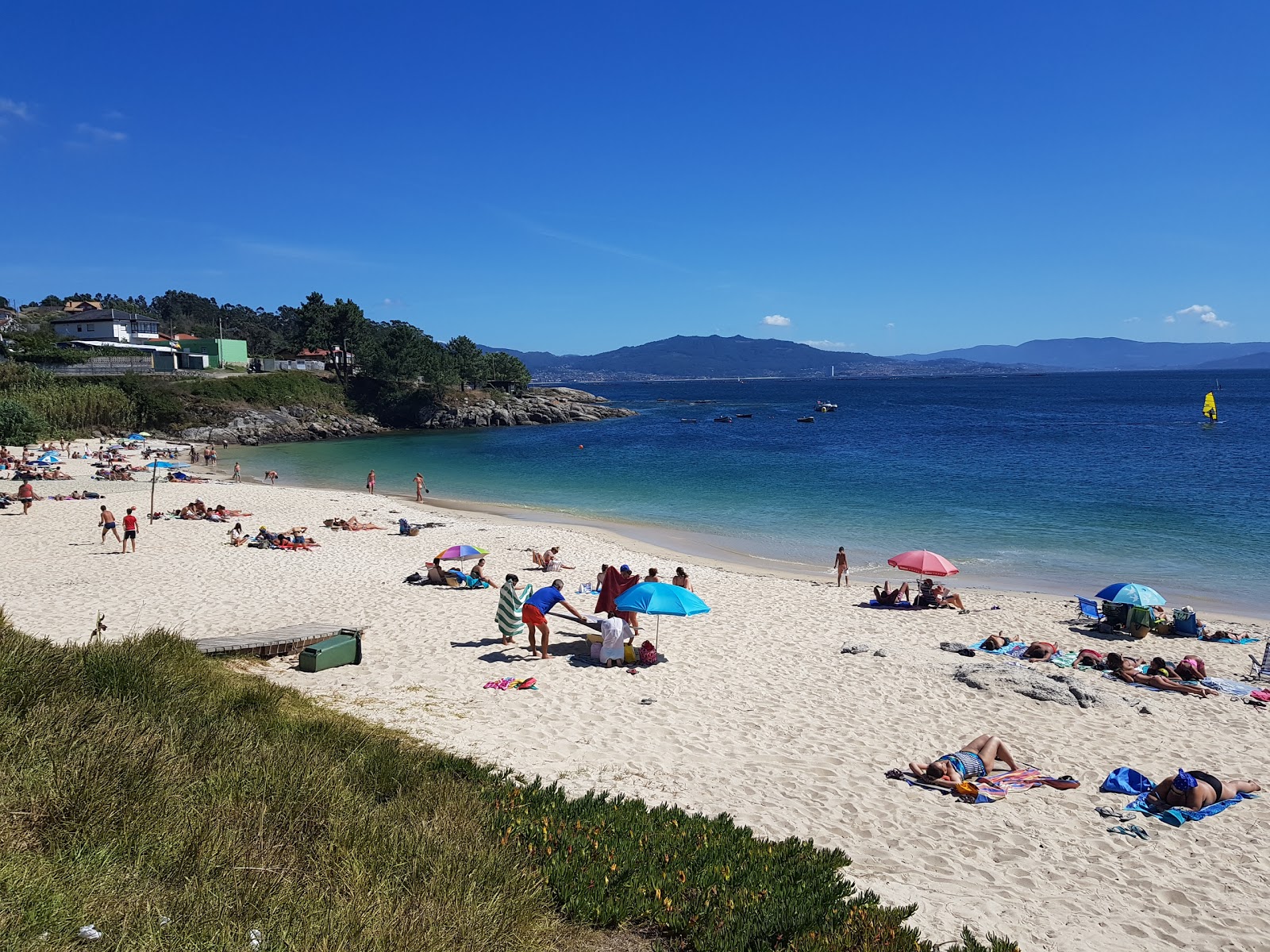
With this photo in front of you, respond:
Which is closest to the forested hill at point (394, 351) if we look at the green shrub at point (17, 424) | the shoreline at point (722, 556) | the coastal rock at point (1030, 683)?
the green shrub at point (17, 424)

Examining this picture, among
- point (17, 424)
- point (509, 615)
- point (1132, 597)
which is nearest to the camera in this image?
point (509, 615)

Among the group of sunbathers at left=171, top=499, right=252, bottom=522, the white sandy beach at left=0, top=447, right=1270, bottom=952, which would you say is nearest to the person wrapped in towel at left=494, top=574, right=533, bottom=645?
the white sandy beach at left=0, top=447, right=1270, bottom=952

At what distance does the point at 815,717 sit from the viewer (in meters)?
10.3

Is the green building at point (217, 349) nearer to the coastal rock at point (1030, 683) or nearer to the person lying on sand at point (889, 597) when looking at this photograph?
the person lying on sand at point (889, 597)

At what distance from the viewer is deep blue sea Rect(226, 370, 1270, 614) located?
2336 cm

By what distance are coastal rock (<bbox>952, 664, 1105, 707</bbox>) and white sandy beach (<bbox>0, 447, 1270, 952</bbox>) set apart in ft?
0.70

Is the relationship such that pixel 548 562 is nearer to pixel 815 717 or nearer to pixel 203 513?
pixel 815 717

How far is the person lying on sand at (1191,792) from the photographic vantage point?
25.6ft

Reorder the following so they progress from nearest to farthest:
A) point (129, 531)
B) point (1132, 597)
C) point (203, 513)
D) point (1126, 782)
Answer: point (1126, 782)
point (1132, 597)
point (129, 531)
point (203, 513)

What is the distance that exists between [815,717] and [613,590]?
4.37m

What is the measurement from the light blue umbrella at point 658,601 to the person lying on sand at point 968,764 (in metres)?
4.11

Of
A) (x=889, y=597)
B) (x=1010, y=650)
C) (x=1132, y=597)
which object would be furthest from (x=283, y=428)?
(x=1132, y=597)

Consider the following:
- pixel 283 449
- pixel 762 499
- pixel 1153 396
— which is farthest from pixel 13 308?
pixel 1153 396

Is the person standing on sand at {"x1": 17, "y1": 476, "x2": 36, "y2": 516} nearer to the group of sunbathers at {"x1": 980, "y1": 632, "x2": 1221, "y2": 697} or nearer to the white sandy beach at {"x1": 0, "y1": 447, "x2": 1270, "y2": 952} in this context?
the white sandy beach at {"x1": 0, "y1": 447, "x2": 1270, "y2": 952}
